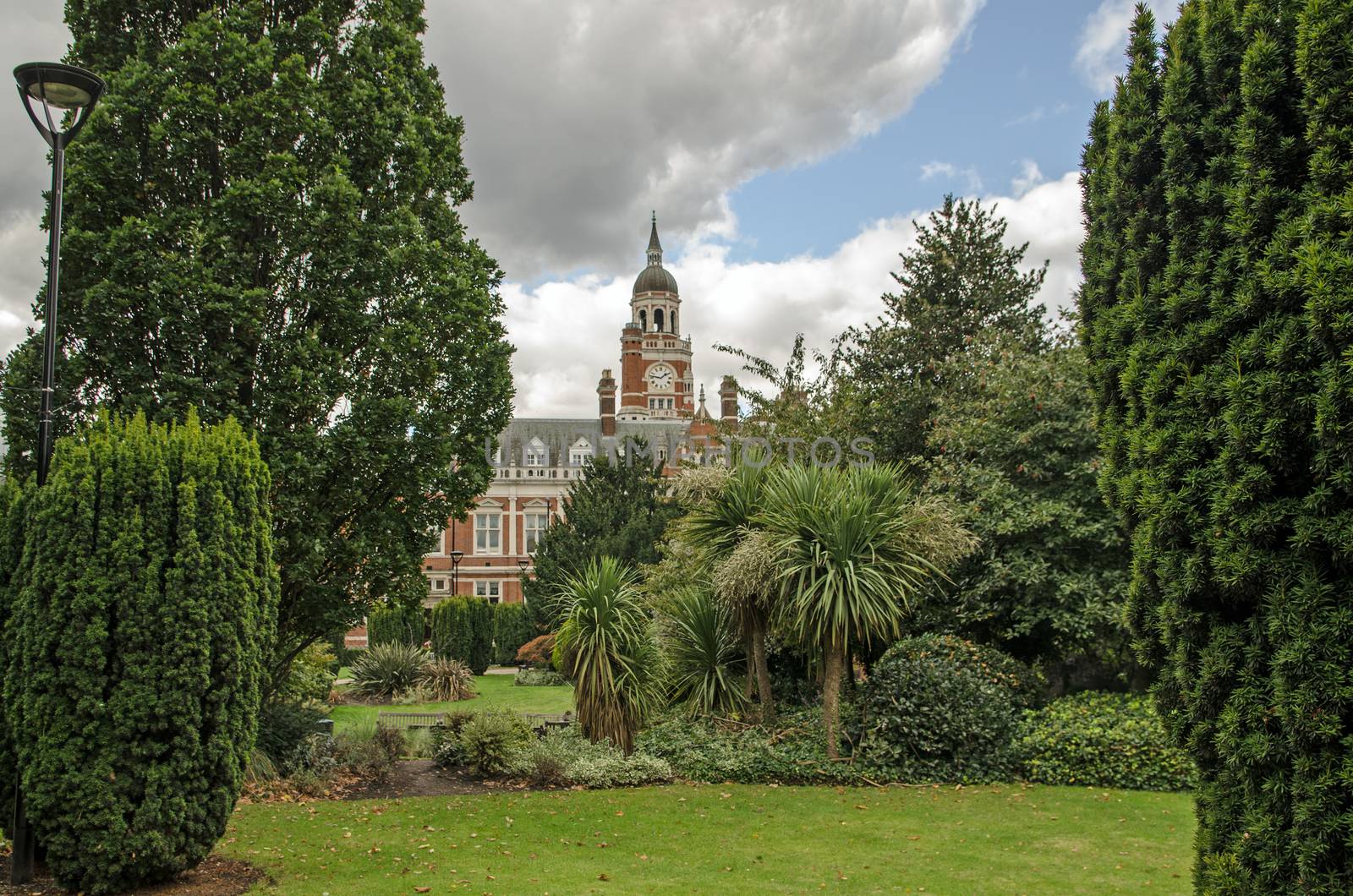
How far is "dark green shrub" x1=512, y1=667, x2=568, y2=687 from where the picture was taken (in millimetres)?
25922

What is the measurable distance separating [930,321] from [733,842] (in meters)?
14.3

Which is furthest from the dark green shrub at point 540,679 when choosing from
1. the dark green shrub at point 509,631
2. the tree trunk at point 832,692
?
the tree trunk at point 832,692

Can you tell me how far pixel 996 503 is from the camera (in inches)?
511

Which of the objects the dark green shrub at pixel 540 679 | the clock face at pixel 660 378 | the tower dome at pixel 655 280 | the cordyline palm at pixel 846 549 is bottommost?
the dark green shrub at pixel 540 679

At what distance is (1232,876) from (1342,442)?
2.01 m

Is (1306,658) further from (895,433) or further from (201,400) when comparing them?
(895,433)

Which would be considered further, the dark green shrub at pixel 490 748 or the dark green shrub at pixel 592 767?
the dark green shrub at pixel 490 748

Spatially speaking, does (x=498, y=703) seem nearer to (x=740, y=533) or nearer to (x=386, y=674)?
(x=386, y=674)

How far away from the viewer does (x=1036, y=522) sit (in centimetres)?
1223

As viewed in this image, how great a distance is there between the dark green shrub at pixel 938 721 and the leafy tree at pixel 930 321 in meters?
7.21

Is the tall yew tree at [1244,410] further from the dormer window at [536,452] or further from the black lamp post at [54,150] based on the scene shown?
the dormer window at [536,452]

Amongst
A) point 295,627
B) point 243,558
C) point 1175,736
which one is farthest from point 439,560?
point 1175,736

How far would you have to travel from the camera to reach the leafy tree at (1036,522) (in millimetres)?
12117

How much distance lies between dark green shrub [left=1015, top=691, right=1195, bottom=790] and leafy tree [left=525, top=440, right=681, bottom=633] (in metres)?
15.0
